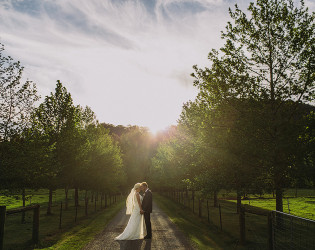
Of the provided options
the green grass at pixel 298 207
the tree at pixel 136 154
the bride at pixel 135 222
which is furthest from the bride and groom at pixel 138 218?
the tree at pixel 136 154

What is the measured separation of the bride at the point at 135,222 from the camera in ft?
37.6

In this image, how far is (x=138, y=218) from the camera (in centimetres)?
1206

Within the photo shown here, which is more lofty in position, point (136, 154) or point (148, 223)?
point (136, 154)

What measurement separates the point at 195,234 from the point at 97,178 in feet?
72.5

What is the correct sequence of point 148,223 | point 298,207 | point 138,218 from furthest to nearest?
point 298,207
point 138,218
point 148,223

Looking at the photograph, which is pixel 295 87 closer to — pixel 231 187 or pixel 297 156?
pixel 297 156

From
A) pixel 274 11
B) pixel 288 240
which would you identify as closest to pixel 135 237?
pixel 288 240

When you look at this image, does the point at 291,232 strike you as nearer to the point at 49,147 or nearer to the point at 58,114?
the point at 49,147

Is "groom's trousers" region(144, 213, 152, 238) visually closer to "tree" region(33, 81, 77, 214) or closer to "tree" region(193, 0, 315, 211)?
"tree" region(193, 0, 315, 211)

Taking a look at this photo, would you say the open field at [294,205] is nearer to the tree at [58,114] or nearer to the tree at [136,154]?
the tree at [58,114]

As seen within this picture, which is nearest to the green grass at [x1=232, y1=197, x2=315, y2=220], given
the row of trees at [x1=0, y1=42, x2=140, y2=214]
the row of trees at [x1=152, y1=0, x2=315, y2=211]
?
the row of trees at [x1=152, y1=0, x2=315, y2=211]

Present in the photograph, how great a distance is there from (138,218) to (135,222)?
0.74ft

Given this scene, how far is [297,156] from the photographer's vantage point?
965 cm

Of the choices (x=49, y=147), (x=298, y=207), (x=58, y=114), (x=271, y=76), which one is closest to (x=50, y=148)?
(x=49, y=147)
